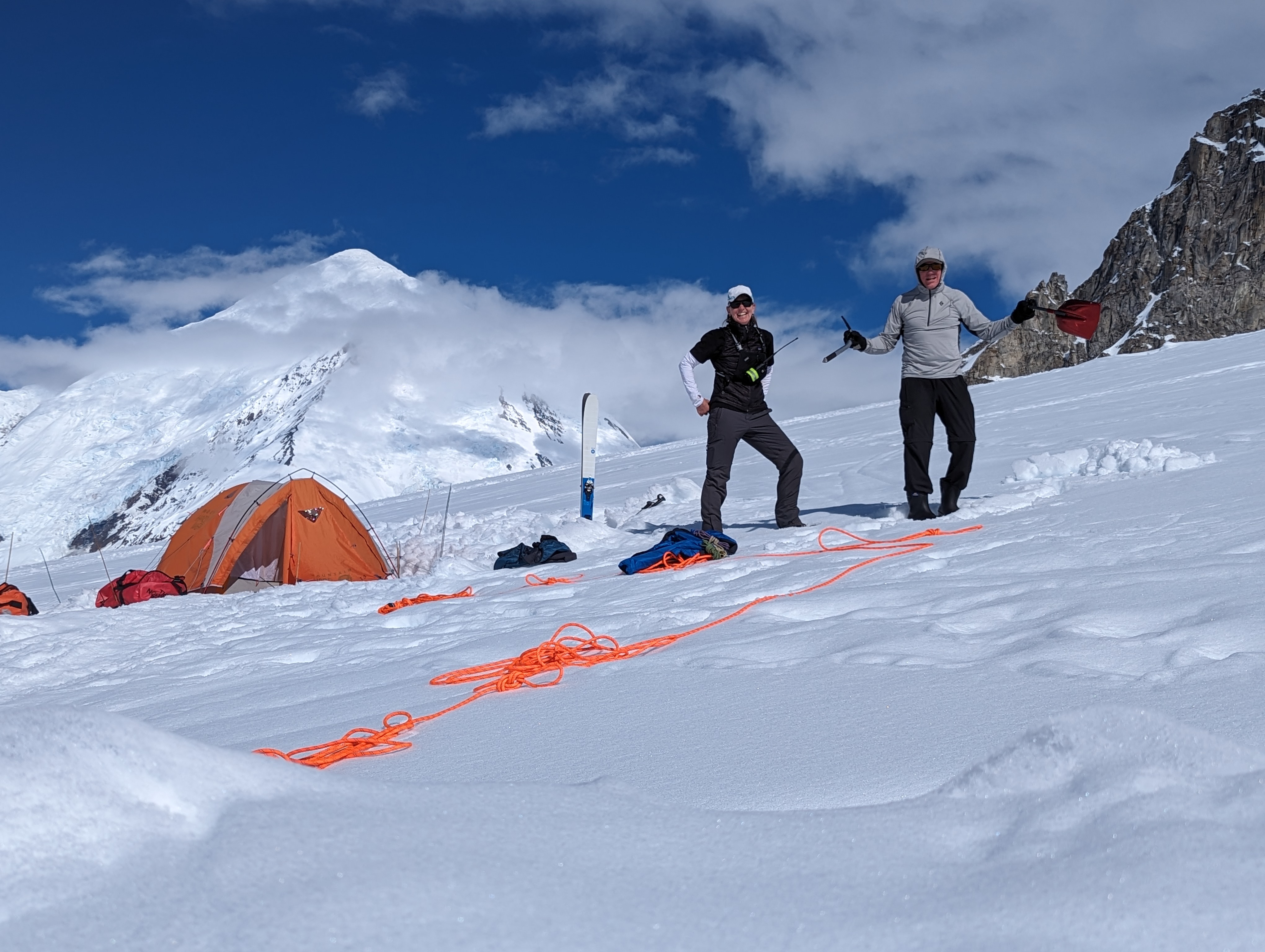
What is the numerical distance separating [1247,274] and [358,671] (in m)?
160

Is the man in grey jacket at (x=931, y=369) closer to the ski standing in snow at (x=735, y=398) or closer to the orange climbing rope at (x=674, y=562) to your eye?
the ski standing in snow at (x=735, y=398)

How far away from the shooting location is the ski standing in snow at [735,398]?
23.2 ft

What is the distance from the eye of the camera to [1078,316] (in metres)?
6.82

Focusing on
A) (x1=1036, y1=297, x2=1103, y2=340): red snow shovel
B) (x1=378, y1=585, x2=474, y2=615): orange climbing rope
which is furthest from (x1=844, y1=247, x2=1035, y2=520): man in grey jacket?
(x1=378, y1=585, x2=474, y2=615): orange climbing rope

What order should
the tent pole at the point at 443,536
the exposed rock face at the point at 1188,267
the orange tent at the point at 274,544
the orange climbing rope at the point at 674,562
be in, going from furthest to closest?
1. the exposed rock face at the point at 1188,267
2. the tent pole at the point at 443,536
3. the orange tent at the point at 274,544
4. the orange climbing rope at the point at 674,562

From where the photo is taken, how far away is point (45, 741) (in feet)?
4.82

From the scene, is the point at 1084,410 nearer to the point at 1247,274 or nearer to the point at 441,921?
the point at 441,921

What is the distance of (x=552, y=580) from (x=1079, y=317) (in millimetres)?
4488

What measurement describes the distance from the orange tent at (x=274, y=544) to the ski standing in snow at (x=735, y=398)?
3868 millimetres

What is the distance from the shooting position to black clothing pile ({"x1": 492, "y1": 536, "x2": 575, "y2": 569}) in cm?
762

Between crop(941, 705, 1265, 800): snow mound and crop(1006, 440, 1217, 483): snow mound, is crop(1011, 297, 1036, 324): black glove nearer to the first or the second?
crop(1006, 440, 1217, 483): snow mound

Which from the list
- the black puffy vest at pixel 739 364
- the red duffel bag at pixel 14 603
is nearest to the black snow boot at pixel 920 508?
the black puffy vest at pixel 739 364

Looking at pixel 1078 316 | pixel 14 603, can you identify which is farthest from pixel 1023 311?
pixel 14 603

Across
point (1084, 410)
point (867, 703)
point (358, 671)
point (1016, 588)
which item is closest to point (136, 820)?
point (867, 703)
